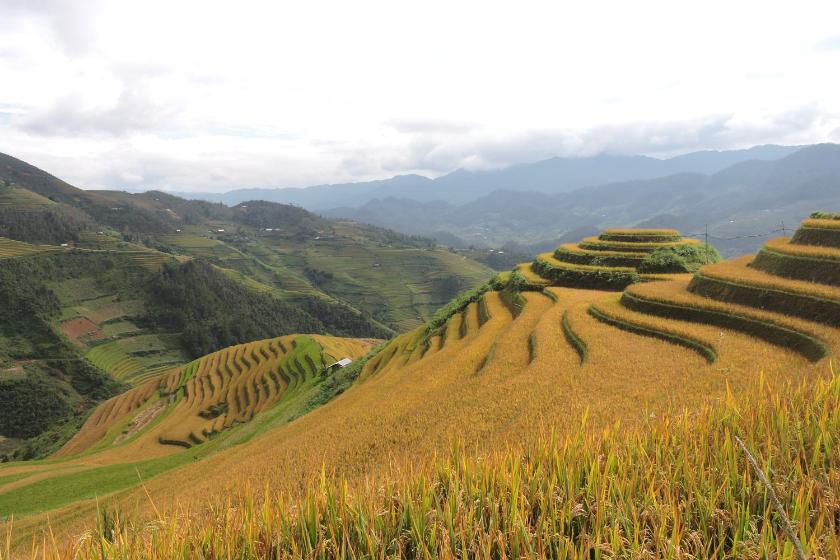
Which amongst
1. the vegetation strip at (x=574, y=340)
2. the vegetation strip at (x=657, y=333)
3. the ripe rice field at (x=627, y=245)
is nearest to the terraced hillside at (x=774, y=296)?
the vegetation strip at (x=657, y=333)

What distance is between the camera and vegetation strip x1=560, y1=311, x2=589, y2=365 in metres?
14.3

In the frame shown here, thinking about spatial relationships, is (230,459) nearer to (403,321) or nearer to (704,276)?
(704,276)

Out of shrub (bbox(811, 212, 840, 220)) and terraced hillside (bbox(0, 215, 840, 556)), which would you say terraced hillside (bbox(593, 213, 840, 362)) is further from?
shrub (bbox(811, 212, 840, 220))

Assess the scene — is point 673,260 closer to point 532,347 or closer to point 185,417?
point 532,347

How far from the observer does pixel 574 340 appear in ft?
53.9

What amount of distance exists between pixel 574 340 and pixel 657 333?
9.26 ft

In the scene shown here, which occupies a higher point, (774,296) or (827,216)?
(827,216)

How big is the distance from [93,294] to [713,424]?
477ft

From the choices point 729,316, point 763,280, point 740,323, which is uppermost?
point 763,280

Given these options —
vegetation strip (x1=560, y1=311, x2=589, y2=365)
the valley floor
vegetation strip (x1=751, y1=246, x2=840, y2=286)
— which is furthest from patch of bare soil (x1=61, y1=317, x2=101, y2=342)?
vegetation strip (x1=751, y1=246, x2=840, y2=286)

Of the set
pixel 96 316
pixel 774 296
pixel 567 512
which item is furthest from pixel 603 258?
pixel 96 316

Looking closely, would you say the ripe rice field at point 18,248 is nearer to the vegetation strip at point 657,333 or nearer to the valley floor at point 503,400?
the valley floor at point 503,400

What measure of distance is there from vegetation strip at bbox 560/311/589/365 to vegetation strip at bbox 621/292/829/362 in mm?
2996

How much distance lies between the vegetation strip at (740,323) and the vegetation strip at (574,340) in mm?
2996
